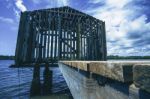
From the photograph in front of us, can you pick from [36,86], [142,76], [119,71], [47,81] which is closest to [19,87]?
[47,81]

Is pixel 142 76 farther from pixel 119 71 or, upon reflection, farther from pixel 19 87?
pixel 19 87

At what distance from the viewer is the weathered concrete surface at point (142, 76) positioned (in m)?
1.01

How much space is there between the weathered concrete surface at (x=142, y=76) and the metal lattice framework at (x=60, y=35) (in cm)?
1200

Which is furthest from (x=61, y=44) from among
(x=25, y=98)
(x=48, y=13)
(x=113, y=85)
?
(x=113, y=85)

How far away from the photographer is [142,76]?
41.7 inches

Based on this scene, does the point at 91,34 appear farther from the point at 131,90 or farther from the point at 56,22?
the point at 131,90

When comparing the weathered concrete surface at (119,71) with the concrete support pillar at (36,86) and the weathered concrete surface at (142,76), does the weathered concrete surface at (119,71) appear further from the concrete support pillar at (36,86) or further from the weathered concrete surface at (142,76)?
the concrete support pillar at (36,86)

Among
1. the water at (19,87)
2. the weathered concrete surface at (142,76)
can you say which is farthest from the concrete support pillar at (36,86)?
the weathered concrete surface at (142,76)

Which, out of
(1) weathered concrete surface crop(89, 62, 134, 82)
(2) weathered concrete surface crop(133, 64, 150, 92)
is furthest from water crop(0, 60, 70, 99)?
(2) weathered concrete surface crop(133, 64, 150, 92)

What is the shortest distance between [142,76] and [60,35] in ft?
42.2

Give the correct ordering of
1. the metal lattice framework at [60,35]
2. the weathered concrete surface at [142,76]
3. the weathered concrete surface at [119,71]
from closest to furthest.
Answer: the weathered concrete surface at [142,76] → the weathered concrete surface at [119,71] → the metal lattice framework at [60,35]

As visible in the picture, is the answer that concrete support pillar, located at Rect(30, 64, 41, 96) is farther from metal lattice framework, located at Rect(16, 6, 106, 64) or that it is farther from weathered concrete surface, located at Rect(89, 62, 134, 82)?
weathered concrete surface, located at Rect(89, 62, 134, 82)

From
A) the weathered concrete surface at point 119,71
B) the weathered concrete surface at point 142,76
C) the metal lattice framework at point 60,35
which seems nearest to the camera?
the weathered concrete surface at point 142,76

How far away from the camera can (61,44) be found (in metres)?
13.8
